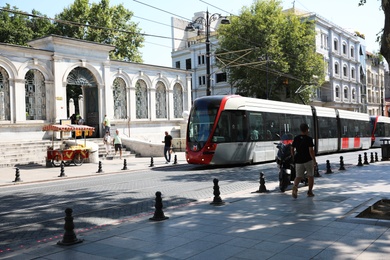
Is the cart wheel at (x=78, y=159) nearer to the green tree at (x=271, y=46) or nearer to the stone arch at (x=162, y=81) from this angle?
the stone arch at (x=162, y=81)

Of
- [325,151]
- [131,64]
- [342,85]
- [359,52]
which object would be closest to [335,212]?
[325,151]

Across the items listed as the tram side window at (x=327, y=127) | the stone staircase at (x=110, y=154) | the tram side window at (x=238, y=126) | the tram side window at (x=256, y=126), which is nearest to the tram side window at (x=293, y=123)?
the tram side window at (x=327, y=127)

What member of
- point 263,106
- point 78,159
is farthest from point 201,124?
point 78,159

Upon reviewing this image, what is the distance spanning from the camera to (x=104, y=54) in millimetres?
28219

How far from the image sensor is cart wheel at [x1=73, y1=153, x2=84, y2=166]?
812 inches

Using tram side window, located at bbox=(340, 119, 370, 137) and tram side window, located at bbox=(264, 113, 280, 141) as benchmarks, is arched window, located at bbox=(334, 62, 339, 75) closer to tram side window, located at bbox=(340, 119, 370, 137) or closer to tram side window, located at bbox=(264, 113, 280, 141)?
tram side window, located at bbox=(340, 119, 370, 137)

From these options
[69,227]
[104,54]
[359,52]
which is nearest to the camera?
[69,227]

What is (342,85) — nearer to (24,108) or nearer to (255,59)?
(255,59)

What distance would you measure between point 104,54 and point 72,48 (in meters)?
2.66

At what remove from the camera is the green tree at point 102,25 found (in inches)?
1735

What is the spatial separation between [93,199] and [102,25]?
37072mm

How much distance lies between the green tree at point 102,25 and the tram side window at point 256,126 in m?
27.5

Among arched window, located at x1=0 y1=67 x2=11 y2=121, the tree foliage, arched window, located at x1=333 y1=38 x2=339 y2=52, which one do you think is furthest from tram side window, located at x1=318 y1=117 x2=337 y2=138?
arched window, located at x1=333 y1=38 x2=339 y2=52

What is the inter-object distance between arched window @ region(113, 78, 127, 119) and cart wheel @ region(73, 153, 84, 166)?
27.1 feet
